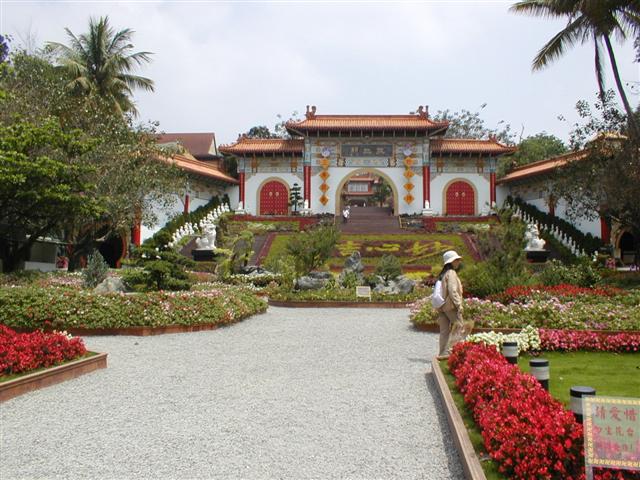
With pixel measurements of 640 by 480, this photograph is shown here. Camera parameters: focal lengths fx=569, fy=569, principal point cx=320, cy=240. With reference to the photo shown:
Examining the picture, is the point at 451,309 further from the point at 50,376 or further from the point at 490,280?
the point at 490,280

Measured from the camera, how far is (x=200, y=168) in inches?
1406

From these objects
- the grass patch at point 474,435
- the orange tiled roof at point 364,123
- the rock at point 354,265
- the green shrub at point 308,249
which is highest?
the orange tiled roof at point 364,123

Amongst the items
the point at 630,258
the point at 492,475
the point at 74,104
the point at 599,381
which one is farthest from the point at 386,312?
the point at 630,258

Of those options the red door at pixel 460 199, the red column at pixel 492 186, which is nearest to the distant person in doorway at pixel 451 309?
the red door at pixel 460 199

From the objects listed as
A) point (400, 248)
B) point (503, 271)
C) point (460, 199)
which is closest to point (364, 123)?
point (460, 199)

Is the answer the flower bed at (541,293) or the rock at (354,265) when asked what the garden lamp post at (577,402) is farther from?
the rock at (354,265)

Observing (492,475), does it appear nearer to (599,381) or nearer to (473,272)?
(599,381)

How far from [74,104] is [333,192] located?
20112 mm

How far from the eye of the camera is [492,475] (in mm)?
3578

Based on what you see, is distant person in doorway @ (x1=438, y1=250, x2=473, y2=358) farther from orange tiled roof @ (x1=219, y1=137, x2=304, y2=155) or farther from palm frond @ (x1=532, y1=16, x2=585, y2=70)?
orange tiled roof @ (x1=219, y1=137, x2=304, y2=155)

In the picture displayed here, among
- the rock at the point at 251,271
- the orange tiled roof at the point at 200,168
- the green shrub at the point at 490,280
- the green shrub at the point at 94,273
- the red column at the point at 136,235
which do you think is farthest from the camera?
the orange tiled roof at the point at 200,168

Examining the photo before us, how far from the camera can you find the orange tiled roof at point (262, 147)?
37.9m

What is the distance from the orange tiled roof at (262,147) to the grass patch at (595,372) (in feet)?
104

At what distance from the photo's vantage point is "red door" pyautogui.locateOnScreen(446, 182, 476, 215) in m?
37.7
